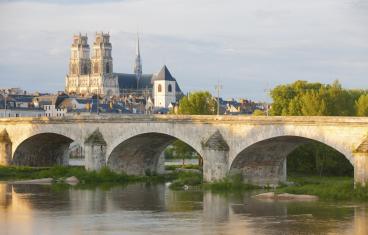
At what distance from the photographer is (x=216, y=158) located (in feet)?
173

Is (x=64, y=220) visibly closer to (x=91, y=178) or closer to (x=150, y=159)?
(x=91, y=178)

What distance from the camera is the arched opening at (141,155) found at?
60562mm

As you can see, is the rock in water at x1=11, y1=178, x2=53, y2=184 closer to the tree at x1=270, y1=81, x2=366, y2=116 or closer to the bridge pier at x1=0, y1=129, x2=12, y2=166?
the bridge pier at x1=0, y1=129, x2=12, y2=166

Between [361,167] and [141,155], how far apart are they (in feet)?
70.7

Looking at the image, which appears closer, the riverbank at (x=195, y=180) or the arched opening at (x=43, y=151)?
the riverbank at (x=195, y=180)

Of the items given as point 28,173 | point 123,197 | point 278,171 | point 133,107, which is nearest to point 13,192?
point 123,197

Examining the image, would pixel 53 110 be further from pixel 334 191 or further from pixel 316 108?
pixel 334 191

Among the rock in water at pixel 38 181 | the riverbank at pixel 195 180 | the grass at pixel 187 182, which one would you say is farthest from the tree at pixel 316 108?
the rock in water at pixel 38 181

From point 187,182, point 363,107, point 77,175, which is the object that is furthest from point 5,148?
point 363,107

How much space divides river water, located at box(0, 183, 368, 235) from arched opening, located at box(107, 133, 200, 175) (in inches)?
321

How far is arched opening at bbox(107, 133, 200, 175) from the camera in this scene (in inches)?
2384

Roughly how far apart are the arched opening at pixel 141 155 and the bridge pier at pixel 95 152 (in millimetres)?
564

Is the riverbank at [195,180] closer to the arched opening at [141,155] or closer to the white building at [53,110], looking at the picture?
the arched opening at [141,155]

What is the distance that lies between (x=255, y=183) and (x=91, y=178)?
11933 millimetres
